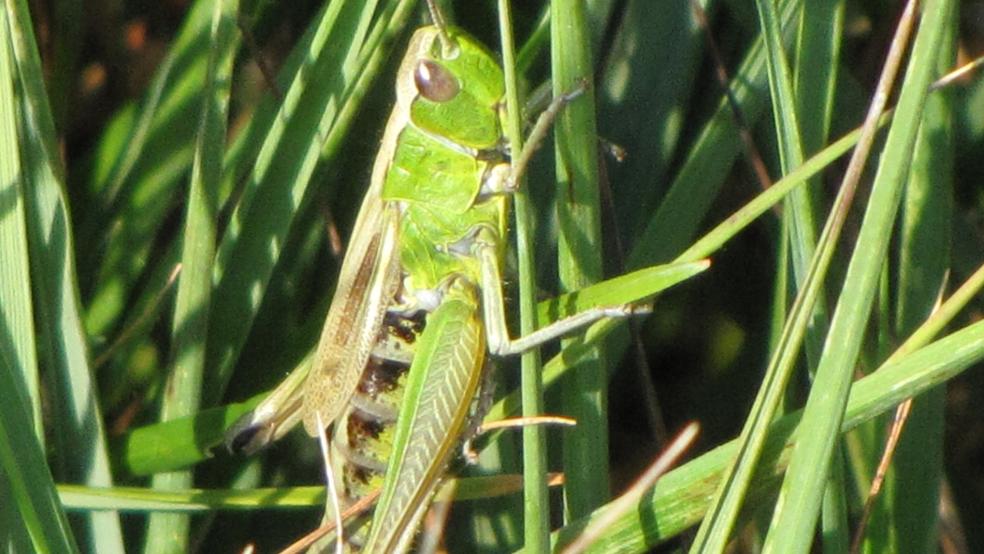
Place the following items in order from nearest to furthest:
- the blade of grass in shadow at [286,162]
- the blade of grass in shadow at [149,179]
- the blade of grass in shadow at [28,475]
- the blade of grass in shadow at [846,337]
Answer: the blade of grass in shadow at [846,337], the blade of grass in shadow at [28,475], the blade of grass in shadow at [286,162], the blade of grass in shadow at [149,179]

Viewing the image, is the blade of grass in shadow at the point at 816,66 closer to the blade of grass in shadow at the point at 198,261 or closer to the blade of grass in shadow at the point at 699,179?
the blade of grass in shadow at the point at 699,179

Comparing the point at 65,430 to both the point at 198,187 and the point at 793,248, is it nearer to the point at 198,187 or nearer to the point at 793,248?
the point at 198,187

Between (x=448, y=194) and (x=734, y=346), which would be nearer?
(x=448, y=194)

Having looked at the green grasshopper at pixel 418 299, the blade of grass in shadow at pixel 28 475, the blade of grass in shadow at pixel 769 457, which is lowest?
the blade of grass in shadow at pixel 769 457

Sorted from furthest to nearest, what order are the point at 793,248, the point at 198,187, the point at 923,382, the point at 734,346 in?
the point at 734,346 < the point at 198,187 < the point at 793,248 < the point at 923,382

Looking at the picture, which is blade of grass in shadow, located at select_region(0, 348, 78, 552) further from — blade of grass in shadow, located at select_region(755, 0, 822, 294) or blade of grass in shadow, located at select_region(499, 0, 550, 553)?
blade of grass in shadow, located at select_region(755, 0, 822, 294)

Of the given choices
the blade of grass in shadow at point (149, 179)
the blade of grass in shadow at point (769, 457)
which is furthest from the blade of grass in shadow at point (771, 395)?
the blade of grass in shadow at point (149, 179)

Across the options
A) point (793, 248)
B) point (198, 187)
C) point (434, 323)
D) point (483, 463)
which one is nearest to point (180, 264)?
point (198, 187)

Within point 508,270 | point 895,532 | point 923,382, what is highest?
point 508,270
